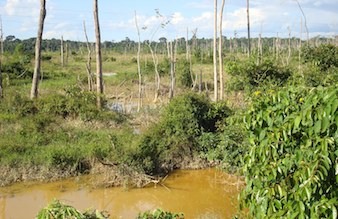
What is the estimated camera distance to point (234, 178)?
9195mm

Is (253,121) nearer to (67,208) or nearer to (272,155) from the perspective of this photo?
(272,155)

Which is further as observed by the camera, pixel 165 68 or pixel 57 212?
pixel 165 68

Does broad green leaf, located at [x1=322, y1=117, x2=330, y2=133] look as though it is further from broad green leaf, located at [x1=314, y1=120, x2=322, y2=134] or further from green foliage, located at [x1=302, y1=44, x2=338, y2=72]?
green foliage, located at [x1=302, y1=44, x2=338, y2=72]

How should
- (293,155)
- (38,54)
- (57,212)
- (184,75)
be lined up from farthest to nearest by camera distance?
1. (184,75)
2. (38,54)
3. (57,212)
4. (293,155)

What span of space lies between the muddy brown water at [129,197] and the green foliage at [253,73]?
137 inches

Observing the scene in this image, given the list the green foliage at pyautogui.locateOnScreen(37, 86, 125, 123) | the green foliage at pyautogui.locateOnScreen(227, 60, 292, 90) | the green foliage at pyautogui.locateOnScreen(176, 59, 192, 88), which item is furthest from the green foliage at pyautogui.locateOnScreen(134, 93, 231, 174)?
the green foliage at pyautogui.locateOnScreen(176, 59, 192, 88)

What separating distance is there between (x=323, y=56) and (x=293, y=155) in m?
12.0

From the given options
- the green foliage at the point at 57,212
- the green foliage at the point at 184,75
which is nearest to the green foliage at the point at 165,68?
the green foliage at the point at 184,75

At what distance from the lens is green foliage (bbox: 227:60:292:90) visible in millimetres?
11812

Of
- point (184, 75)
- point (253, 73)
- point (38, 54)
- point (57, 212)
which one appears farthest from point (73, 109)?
point (184, 75)

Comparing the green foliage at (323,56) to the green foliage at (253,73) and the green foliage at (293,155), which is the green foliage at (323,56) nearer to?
the green foliage at (253,73)

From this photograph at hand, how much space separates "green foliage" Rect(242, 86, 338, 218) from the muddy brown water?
477cm

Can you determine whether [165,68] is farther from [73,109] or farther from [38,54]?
[73,109]

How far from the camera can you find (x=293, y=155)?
2645mm
